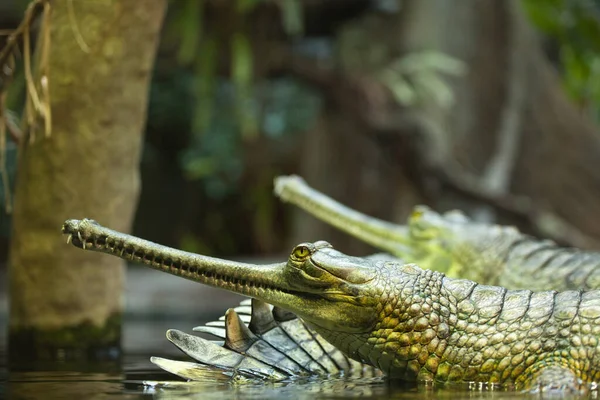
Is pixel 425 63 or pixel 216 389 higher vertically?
pixel 425 63

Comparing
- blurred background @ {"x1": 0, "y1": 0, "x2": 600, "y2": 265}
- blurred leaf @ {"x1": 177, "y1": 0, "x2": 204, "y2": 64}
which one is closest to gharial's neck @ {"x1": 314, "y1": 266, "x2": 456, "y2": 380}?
blurred background @ {"x1": 0, "y1": 0, "x2": 600, "y2": 265}

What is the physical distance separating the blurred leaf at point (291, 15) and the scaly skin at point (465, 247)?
5015 millimetres

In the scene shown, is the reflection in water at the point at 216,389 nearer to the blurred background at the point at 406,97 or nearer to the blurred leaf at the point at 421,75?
the blurred background at the point at 406,97

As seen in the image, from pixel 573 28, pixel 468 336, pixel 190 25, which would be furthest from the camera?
pixel 573 28

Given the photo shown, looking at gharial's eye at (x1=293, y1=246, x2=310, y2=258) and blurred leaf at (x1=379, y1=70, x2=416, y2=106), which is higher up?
blurred leaf at (x1=379, y1=70, x2=416, y2=106)

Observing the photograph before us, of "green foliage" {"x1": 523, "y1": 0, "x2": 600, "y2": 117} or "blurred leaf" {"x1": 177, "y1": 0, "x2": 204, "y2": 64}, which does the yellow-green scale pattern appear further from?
"green foliage" {"x1": 523, "y1": 0, "x2": 600, "y2": 117}

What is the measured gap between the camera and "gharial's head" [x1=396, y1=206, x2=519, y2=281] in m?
6.16

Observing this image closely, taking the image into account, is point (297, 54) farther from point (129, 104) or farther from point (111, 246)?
point (111, 246)

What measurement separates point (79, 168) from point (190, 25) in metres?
6.05

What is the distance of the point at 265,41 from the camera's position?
1203 cm

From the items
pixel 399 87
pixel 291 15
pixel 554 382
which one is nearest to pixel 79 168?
pixel 554 382

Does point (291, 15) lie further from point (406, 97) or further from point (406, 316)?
point (406, 316)

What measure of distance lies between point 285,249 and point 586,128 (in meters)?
5.35

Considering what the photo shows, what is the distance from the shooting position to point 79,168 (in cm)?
539
